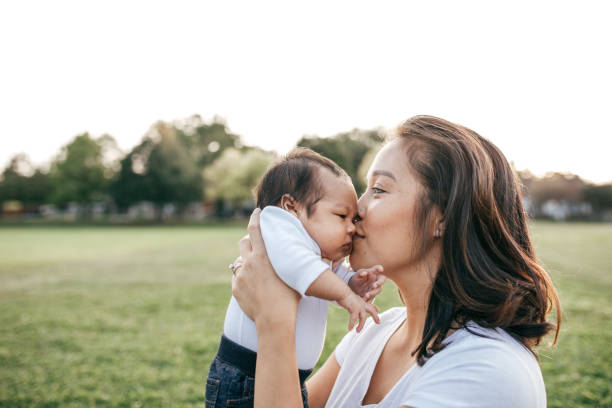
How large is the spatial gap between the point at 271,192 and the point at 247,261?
0.53 m

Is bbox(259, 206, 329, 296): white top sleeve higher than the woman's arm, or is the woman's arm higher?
bbox(259, 206, 329, 296): white top sleeve

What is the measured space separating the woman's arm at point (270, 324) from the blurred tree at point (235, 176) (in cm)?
4957

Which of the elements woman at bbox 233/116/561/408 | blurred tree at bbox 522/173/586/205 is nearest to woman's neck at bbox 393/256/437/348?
woman at bbox 233/116/561/408

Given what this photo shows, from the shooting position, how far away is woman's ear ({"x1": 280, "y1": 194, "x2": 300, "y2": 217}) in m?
2.18

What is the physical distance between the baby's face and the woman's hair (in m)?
0.41

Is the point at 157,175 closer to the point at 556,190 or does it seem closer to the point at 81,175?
the point at 81,175

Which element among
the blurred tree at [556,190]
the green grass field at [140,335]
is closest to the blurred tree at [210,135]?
the blurred tree at [556,190]

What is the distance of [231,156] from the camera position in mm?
57188

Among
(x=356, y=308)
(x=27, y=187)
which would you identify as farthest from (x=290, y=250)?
(x=27, y=187)

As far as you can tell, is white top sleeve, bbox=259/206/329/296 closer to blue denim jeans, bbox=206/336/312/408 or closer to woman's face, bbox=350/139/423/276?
woman's face, bbox=350/139/423/276

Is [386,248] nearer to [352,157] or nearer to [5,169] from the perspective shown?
[352,157]

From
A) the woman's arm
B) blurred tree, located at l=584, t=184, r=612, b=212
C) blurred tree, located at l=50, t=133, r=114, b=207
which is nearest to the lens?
the woman's arm

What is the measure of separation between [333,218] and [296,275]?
1.57ft

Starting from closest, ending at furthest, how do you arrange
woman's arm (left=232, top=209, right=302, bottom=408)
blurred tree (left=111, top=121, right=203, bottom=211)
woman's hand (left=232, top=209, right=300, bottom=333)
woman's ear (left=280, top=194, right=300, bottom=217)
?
1. woman's arm (left=232, top=209, right=302, bottom=408)
2. woman's hand (left=232, top=209, right=300, bottom=333)
3. woman's ear (left=280, top=194, right=300, bottom=217)
4. blurred tree (left=111, top=121, right=203, bottom=211)
